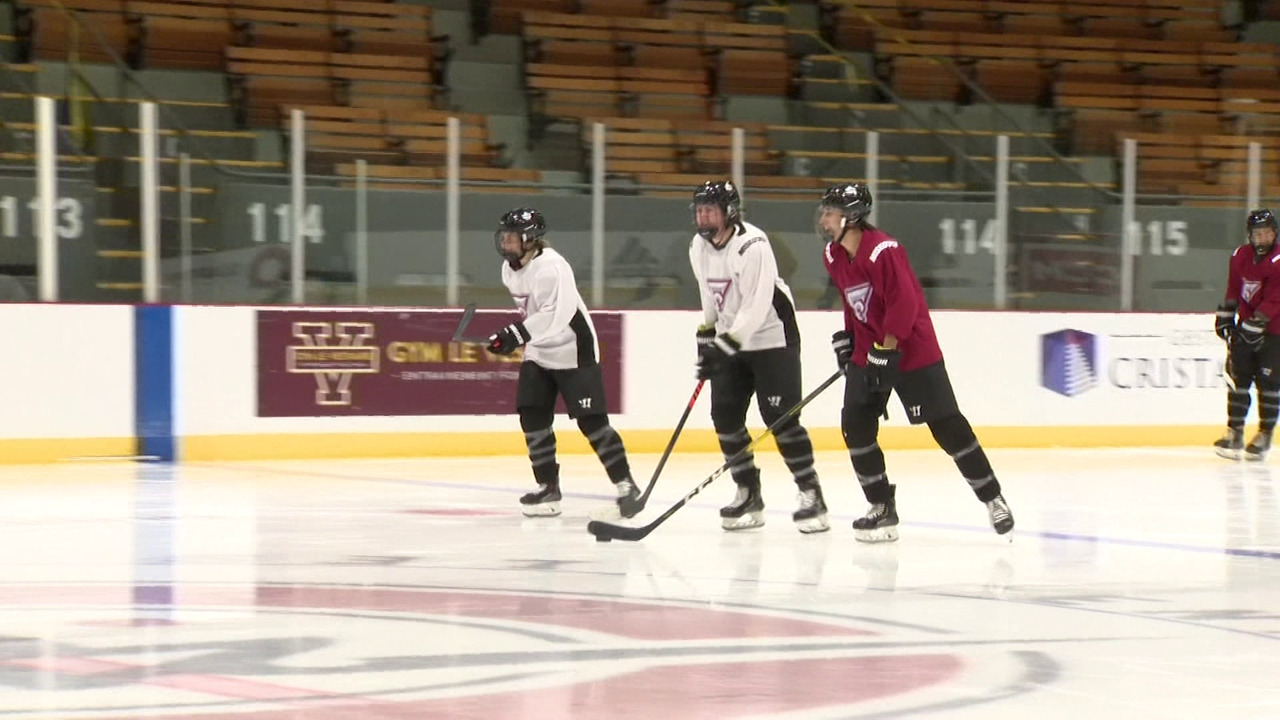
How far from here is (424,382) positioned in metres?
10.9

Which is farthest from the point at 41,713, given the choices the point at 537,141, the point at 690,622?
the point at 537,141

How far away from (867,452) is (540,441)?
4.97 feet

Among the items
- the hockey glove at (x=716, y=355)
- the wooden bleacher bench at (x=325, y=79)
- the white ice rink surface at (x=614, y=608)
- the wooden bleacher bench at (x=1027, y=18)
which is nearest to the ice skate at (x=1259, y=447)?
the white ice rink surface at (x=614, y=608)

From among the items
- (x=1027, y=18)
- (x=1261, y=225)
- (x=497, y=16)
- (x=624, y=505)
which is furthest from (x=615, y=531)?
(x=1027, y=18)

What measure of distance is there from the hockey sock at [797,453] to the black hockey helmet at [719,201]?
2.62 feet

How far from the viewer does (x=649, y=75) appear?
Answer: 13.8m

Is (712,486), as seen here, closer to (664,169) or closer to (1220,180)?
(664,169)

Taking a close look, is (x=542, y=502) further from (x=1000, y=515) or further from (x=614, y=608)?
(x=614, y=608)

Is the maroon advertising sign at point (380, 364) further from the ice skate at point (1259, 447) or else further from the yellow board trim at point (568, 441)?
the ice skate at point (1259, 447)

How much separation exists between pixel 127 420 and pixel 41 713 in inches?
265

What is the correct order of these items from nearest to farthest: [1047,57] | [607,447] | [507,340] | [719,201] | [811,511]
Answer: [719,201] → [811,511] → [507,340] → [607,447] → [1047,57]

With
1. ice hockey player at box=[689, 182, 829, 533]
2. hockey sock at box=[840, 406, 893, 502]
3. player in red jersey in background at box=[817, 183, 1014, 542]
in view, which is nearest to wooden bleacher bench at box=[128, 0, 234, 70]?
ice hockey player at box=[689, 182, 829, 533]

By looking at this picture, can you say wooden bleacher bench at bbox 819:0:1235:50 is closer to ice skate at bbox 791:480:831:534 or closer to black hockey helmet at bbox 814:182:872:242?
ice skate at bbox 791:480:831:534

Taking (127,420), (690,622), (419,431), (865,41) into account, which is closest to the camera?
(690,622)
